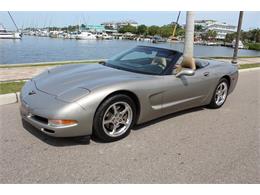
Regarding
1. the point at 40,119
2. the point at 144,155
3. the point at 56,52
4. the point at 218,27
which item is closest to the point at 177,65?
the point at 144,155

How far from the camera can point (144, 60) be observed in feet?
13.8

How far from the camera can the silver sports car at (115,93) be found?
2898mm

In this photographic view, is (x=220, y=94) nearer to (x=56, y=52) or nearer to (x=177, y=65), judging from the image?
(x=177, y=65)

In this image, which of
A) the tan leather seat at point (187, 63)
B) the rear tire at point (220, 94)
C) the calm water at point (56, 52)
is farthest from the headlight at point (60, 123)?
the calm water at point (56, 52)

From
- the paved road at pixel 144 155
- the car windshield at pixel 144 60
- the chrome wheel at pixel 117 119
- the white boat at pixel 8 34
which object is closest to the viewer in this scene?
the paved road at pixel 144 155

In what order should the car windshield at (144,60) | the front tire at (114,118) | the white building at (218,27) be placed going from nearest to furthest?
the front tire at (114,118) → the car windshield at (144,60) → the white building at (218,27)

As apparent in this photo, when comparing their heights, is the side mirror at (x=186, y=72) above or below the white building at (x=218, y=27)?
below

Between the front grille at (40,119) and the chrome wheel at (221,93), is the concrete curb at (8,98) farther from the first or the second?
the chrome wheel at (221,93)

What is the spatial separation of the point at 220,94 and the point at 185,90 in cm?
137

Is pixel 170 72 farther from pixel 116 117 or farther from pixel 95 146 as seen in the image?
pixel 95 146

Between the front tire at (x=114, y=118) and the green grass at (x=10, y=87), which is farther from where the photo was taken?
the green grass at (x=10, y=87)

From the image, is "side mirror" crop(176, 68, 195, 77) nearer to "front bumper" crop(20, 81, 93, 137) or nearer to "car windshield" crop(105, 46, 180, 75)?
"car windshield" crop(105, 46, 180, 75)
